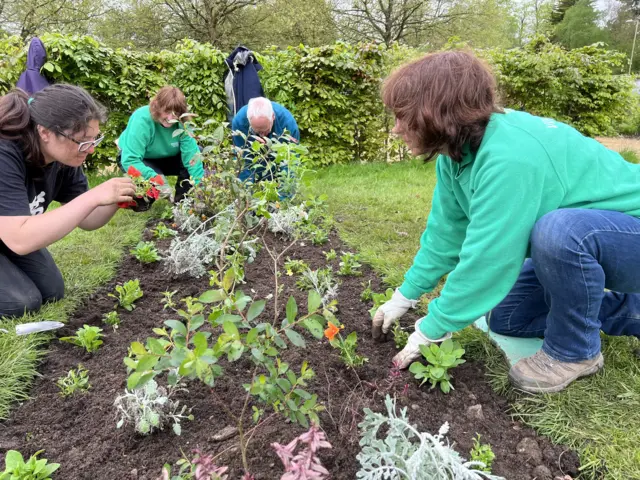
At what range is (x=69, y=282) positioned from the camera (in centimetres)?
284

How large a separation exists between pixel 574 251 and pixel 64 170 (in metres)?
2.86

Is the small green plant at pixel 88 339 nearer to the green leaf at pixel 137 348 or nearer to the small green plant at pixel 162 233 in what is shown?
the green leaf at pixel 137 348

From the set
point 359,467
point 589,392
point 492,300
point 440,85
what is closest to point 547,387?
point 589,392

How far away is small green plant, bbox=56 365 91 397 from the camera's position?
1792 millimetres

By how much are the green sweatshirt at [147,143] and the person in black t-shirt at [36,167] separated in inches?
64.8

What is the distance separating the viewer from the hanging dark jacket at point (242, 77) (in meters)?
6.05

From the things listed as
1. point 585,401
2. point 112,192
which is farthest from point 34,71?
point 585,401

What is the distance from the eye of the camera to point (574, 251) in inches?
60.6

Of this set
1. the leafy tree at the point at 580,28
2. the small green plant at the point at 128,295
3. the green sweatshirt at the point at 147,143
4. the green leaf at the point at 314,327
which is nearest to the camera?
the green leaf at the point at 314,327

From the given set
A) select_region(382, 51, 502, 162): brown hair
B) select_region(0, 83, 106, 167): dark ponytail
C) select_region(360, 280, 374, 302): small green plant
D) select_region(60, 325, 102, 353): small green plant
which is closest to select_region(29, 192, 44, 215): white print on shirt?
select_region(0, 83, 106, 167): dark ponytail

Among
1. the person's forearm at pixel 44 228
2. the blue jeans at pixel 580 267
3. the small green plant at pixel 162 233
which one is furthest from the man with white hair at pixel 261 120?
the blue jeans at pixel 580 267

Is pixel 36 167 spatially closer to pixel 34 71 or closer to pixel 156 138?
pixel 156 138

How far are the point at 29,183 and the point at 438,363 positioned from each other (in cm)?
238

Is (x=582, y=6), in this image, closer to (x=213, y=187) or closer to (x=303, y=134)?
(x=303, y=134)
